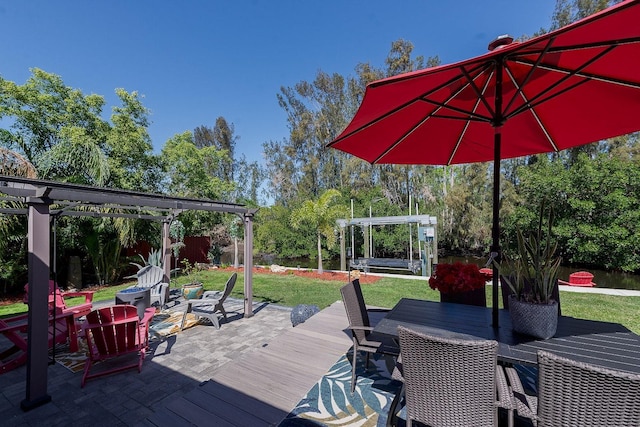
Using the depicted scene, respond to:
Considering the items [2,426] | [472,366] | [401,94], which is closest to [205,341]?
[2,426]

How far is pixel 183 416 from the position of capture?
7.47 feet

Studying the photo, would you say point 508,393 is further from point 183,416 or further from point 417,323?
point 183,416

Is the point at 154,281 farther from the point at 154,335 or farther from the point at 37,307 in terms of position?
the point at 37,307

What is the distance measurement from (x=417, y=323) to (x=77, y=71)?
580 inches

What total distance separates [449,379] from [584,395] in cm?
53

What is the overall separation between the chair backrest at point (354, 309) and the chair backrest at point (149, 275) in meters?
5.35

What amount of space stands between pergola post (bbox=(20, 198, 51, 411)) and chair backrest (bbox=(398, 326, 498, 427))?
11.2ft

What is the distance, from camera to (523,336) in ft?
6.51

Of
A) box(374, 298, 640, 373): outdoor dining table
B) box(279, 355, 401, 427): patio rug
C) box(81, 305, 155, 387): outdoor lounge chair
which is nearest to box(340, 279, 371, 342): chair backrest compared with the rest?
box(374, 298, 640, 373): outdoor dining table

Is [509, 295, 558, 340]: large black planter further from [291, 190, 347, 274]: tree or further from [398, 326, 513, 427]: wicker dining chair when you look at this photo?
[291, 190, 347, 274]: tree

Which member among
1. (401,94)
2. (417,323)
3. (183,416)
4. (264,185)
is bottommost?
(183,416)

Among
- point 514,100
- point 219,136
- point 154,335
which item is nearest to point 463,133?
point 514,100

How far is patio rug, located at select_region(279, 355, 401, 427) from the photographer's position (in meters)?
2.19

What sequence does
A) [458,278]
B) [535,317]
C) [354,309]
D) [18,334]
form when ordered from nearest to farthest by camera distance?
[535,317] < [354,309] < [458,278] < [18,334]
